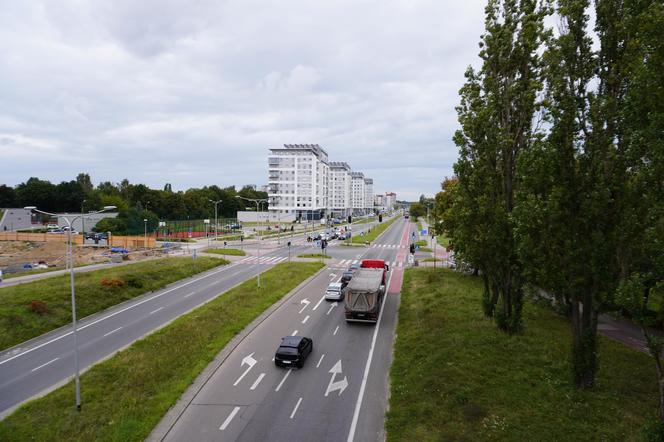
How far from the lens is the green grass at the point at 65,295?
26188mm

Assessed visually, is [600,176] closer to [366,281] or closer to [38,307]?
[366,281]

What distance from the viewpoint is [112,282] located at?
3650 centimetres

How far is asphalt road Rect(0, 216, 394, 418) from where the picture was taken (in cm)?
1917

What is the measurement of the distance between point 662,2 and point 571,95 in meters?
3.72

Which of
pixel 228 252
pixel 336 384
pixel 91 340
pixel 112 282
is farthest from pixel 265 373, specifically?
pixel 228 252

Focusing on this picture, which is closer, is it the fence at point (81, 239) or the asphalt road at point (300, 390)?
the asphalt road at point (300, 390)

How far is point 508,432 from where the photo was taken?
13.2 meters

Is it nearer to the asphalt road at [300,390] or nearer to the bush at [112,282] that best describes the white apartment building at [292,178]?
the bush at [112,282]

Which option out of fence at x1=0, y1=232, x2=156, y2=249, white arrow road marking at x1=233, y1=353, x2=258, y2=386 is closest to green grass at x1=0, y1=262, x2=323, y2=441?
white arrow road marking at x1=233, y1=353, x2=258, y2=386

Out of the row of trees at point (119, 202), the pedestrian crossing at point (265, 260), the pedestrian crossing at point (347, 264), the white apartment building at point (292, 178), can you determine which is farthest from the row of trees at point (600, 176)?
the white apartment building at point (292, 178)

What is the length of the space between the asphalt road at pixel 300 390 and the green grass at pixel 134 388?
1279 mm

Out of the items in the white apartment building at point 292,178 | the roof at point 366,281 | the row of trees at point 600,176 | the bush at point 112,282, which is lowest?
the bush at point 112,282

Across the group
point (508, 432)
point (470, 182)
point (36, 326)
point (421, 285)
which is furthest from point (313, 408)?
point (421, 285)

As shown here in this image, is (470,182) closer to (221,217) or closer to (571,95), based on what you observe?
(571,95)
